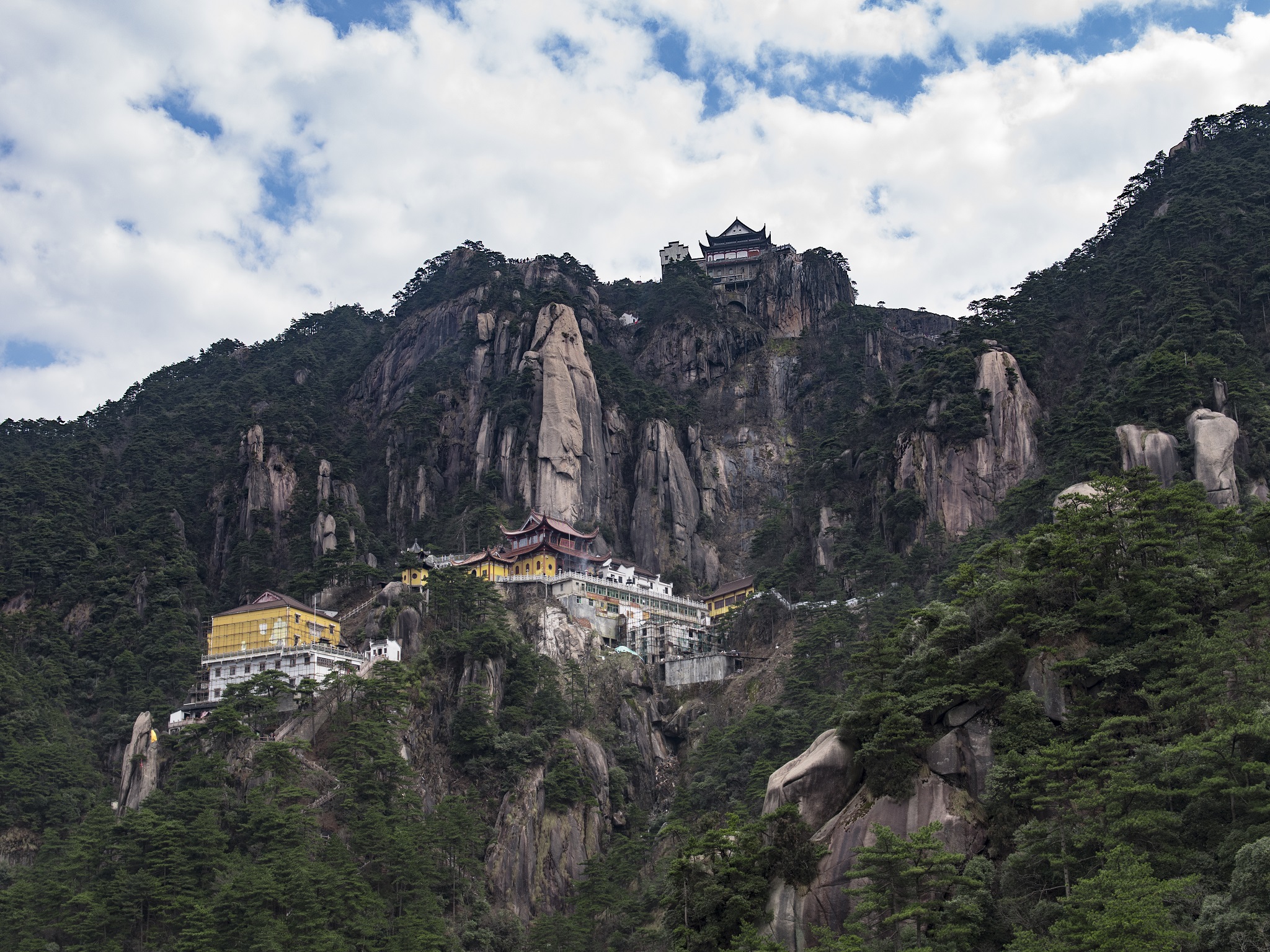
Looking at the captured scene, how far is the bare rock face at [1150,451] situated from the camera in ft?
217

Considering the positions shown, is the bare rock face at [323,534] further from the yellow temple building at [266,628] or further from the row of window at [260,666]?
the row of window at [260,666]

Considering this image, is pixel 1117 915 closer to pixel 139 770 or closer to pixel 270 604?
pixel 139 770

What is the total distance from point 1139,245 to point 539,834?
2199 inches

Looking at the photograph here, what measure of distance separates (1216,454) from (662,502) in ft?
181

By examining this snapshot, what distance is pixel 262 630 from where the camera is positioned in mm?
80688

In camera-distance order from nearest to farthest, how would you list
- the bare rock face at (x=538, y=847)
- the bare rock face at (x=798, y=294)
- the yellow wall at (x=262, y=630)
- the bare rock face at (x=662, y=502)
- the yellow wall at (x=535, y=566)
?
the bare rock face at (x=538, y=847) < the yellow wall at (x=262, y=630) < the yellow wall at (x=535, y=566) < the bare rock face at (x=662, y=502) < the bare rock face at (x=798, y=294)

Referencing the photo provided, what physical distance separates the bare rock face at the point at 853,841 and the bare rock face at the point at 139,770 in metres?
38.1

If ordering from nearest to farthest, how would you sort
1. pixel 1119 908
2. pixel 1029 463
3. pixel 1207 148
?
pixel 1119 908 → pixel 1029 463 → pixel 1207 148

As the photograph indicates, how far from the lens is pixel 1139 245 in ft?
306

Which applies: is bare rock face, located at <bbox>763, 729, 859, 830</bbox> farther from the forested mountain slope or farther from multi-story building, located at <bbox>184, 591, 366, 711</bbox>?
multi-story building, located at <bbox>184, 591, 366, 711</bbox>

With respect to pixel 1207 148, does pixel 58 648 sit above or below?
below

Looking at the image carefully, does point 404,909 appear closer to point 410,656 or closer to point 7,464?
point 410,656

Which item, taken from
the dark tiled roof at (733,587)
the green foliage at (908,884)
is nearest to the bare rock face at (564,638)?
the dark tiled roof at (733,587)

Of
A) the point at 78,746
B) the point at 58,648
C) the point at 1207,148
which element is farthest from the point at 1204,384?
the point at 58,648
